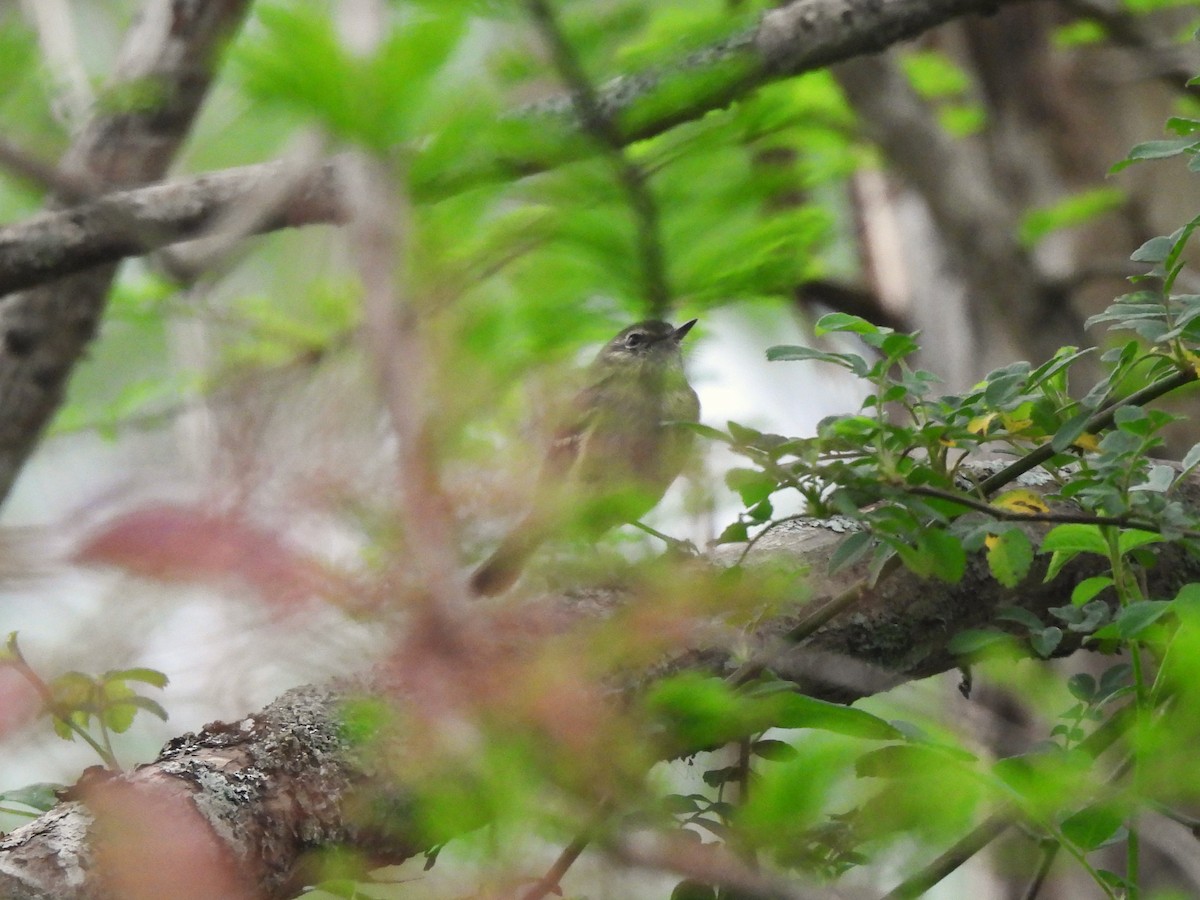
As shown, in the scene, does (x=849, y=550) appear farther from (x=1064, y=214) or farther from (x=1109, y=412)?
(x=1064, y=214)

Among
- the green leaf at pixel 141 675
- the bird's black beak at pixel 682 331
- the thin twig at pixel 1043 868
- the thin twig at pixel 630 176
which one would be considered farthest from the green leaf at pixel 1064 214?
the green leaf at pixel 141 675

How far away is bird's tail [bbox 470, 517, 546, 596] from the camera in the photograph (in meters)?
1.13

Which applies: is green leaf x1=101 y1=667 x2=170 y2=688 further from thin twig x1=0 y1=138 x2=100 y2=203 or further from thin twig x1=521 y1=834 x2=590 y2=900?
thin twig x1=0 y1=138 x2=100 y2=203

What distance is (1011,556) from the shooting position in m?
1.33

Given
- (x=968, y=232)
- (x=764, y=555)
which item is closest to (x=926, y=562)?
(x=764, y=555)

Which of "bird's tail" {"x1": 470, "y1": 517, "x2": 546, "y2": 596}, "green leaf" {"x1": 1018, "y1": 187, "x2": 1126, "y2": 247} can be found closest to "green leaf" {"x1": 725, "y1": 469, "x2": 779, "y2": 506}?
"bird's tail" {"x1": 470, "y1": 517, "x2": 546, "y2": 596}

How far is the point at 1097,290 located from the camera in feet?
15.3

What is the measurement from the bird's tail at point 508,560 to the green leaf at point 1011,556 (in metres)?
0.50

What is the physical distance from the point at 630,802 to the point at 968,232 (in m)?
3.60

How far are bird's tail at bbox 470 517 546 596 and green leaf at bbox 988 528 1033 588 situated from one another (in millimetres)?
504

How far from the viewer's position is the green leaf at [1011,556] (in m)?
1.33

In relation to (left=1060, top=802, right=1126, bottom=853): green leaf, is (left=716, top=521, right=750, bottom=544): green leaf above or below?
above

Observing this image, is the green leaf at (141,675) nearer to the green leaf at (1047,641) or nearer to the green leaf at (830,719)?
the green leaf at (830,719)

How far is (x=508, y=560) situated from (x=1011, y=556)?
0.55 m
